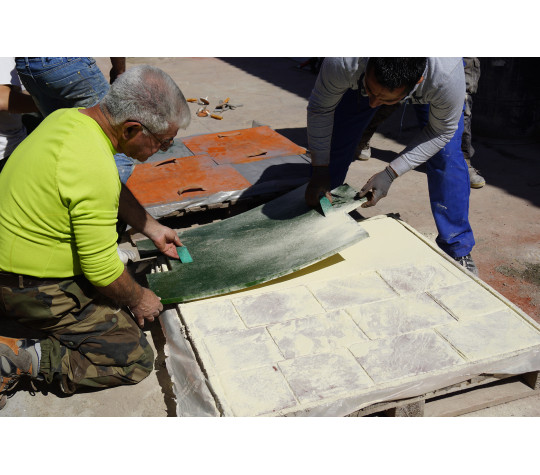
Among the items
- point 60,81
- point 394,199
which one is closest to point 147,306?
point 60,81

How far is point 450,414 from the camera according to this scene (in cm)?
231

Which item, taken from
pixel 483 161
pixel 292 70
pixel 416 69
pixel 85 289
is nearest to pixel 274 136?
pixel 483 161

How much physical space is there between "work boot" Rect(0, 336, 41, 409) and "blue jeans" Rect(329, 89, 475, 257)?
6.80 ft

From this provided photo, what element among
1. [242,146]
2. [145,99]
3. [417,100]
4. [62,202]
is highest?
[145,99]

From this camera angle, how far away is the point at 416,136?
9.81 feet

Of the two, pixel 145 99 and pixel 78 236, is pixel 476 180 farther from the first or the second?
pixel 78 236

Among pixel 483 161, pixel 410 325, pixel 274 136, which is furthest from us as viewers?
pixel 483 161

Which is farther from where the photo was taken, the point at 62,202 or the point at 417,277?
the point at 417,277

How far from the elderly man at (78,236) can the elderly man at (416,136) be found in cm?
89

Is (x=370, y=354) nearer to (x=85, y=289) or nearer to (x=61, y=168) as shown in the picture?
(x=85, y=289)

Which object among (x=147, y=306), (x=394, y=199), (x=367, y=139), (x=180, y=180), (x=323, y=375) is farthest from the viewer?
(x=367, y=139)

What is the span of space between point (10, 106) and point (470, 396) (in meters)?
2.69

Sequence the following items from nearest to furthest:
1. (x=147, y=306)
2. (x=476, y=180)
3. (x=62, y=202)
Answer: (x=62, y=202), (x=147, y=306), (x=476, y=180)

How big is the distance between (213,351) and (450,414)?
1.03 metres
